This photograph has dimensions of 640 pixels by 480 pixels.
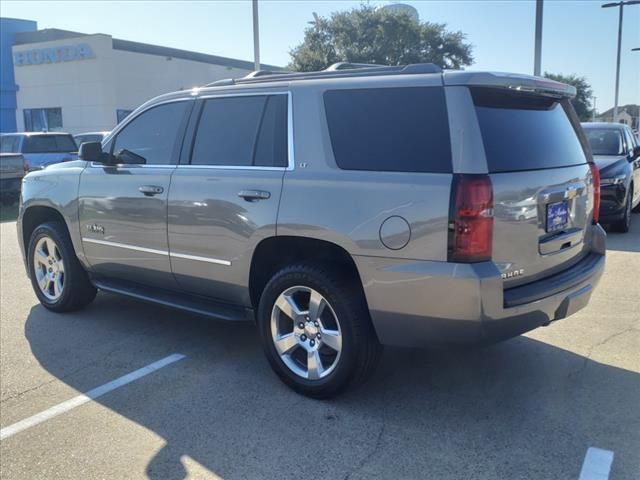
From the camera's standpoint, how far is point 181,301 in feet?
15.2

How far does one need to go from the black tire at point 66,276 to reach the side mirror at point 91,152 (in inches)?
35.9

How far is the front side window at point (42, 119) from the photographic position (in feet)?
111

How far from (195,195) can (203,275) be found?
1.89 ft

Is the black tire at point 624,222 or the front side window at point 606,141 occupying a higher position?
the front side window at point 606,141

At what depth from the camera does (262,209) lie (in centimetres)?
390

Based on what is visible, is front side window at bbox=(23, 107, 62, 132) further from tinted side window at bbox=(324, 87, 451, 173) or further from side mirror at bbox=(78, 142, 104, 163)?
tinted side window at bbox=(324, 87, 451, 173)

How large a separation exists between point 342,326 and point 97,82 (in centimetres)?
3117

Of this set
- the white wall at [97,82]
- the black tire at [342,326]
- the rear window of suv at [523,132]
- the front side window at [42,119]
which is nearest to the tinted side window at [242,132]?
the black tire at [342,326]

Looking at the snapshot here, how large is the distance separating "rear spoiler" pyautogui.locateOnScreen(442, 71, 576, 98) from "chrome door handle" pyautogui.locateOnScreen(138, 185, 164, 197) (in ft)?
7.47

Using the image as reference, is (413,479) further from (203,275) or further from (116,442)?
(203,275)

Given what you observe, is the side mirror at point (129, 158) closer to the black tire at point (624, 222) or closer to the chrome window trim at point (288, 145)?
the chrome window trim at point (288, 145)

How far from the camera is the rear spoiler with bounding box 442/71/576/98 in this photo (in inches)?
131

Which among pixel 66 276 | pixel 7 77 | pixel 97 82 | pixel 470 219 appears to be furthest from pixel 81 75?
pixel 470 219

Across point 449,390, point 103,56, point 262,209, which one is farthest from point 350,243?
point 103,56
